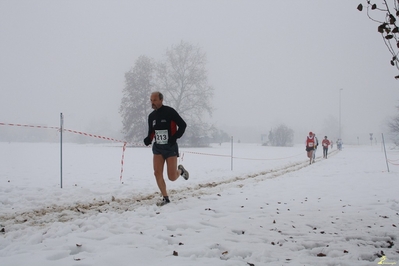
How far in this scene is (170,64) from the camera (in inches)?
1538

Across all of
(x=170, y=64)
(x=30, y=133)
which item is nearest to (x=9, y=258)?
(x=170, y=64)

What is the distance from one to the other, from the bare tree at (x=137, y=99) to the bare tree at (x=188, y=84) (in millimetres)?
1772

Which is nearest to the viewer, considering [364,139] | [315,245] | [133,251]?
[133,251]

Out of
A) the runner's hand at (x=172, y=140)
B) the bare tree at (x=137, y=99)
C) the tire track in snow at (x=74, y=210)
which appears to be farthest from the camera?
the bare tree at (x=137, y=99)

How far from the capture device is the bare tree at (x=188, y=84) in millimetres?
37969

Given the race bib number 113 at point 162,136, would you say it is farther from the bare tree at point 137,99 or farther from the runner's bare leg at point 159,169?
the bare tree at point 137,99

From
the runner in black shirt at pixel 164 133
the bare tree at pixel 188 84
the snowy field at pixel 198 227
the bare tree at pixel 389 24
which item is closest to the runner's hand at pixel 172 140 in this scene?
the runner in black shirt at pixel 164 133

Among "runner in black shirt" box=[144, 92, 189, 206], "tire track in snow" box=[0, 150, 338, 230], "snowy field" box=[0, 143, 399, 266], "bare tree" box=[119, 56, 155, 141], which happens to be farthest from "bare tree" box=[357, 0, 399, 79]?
"bare tree" box=[119, 56, 155, 141]

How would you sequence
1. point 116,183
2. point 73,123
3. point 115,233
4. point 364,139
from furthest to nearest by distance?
1. point 364,139
2. point 73,123
3. point 116,183
4. point 115,233

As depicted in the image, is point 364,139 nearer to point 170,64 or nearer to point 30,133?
point 170,64

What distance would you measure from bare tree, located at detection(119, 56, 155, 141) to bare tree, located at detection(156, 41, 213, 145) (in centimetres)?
177

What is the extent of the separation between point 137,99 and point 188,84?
724cm

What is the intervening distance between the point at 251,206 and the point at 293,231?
5.47 feet

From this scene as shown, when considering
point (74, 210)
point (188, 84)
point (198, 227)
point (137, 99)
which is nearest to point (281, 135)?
point (188, 84)
